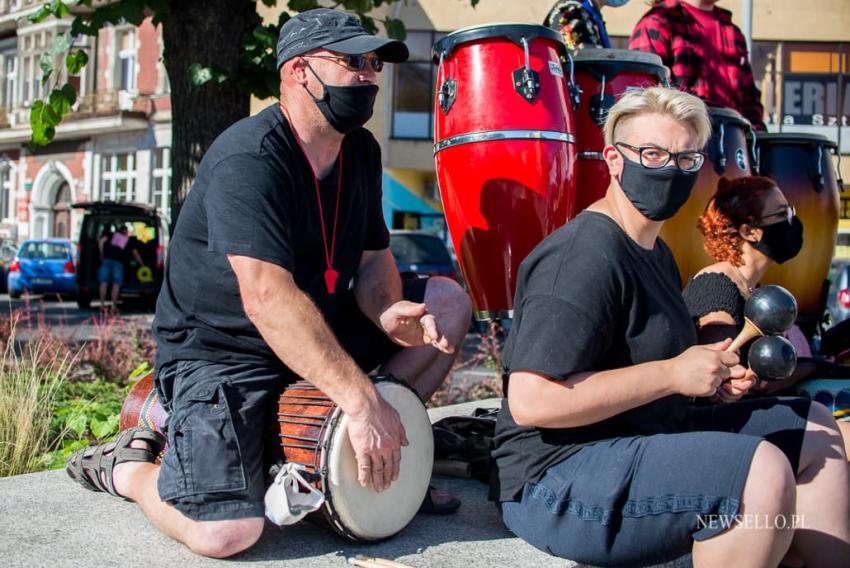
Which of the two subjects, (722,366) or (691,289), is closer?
(722,366)

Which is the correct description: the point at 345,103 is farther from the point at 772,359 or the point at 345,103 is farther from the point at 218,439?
the point at 772,359

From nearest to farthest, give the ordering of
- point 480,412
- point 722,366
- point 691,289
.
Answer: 1. point 722,366
2. point 691,289
3. point 480,412

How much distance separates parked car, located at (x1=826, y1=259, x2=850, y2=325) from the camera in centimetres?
991

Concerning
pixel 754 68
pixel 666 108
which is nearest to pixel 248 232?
pixel 666 108

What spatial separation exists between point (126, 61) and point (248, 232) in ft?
91.0

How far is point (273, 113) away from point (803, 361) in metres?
2.04

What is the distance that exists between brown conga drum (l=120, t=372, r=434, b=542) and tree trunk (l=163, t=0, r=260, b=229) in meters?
3.16

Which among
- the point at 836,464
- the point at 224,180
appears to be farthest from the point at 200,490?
the point at 836,464

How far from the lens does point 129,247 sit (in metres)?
16.3

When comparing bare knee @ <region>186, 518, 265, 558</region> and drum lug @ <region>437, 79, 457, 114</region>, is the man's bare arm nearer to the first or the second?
bare knee @ <region>186, 518, 265, 558</region>

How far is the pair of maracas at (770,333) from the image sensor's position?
2.15 m

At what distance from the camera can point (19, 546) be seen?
2312mm

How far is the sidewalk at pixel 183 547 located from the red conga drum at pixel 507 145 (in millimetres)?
1223

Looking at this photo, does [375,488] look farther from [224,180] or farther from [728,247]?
[728,247]
